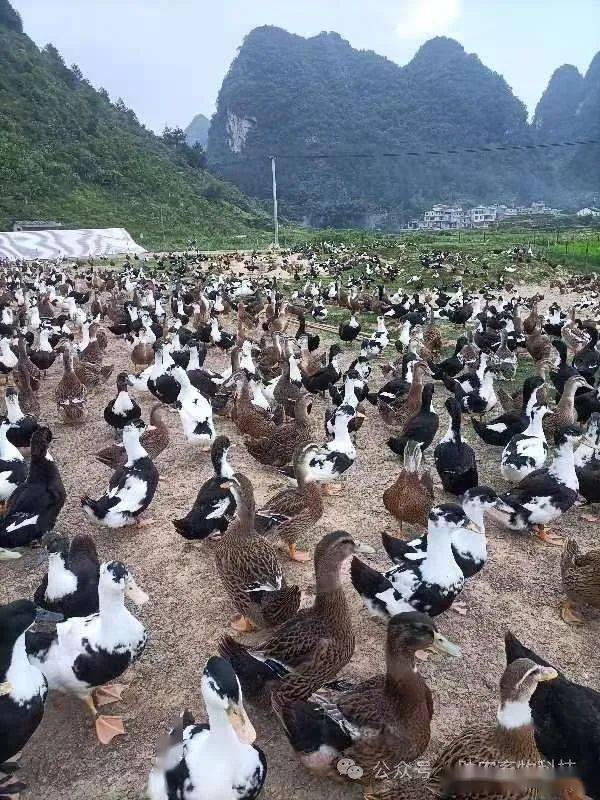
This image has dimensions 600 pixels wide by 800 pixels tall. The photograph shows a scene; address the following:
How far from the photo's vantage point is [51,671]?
13.2 feet

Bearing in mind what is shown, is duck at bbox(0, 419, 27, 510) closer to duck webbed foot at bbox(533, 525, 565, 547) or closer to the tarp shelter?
duck webbed foot at bbox(533, 525, 565, 547)

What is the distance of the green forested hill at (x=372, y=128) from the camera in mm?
95500

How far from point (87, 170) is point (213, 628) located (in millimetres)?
58619

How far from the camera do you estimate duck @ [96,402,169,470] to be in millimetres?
7309

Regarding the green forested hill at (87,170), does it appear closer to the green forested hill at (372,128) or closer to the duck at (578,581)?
the green forested hill at (372,128)

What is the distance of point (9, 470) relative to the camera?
6738mm

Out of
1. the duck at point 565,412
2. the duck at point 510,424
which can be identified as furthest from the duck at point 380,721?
the duck at point 565,412

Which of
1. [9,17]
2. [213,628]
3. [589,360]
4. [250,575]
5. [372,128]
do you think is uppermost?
[9,17]

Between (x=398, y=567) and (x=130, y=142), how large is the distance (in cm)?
6912

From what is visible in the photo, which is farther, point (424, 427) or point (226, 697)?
point (424, 427)

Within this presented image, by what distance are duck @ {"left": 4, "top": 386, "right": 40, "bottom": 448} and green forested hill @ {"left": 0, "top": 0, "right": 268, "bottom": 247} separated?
39.9 metres

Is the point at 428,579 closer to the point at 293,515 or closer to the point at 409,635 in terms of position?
the point at 409,635

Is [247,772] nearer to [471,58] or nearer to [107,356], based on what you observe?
[107,356]

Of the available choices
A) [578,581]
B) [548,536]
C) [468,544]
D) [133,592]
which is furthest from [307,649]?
[548,536]
